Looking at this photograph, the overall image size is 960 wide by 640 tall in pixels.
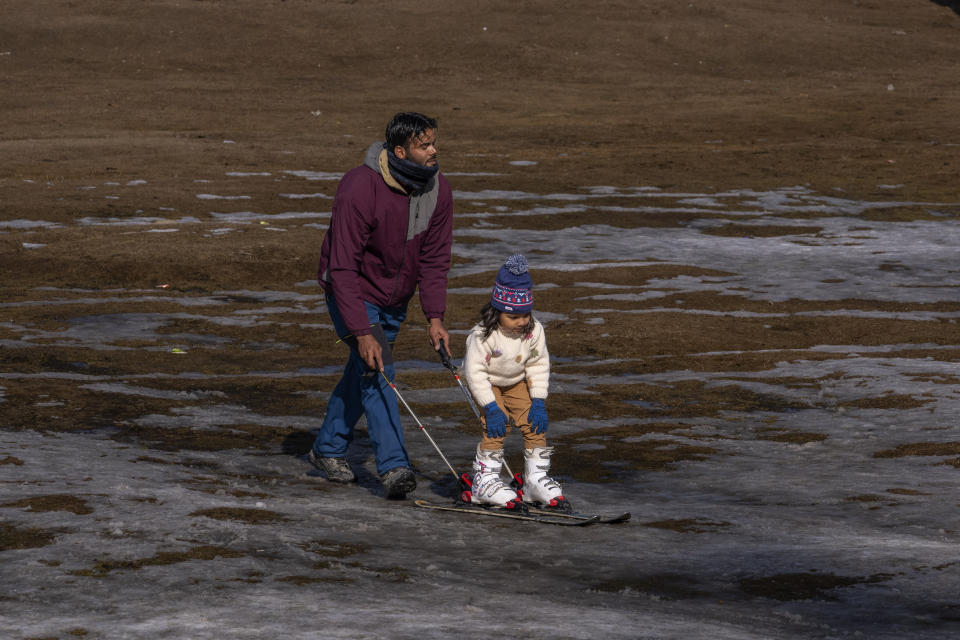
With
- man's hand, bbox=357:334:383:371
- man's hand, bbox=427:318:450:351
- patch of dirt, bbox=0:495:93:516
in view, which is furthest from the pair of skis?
patch of dirt, bbox=0:495:93:516

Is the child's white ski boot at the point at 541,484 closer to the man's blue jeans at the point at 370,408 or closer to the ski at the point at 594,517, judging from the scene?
the ski at the point at 594,517

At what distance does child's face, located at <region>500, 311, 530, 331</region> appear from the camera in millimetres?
7480

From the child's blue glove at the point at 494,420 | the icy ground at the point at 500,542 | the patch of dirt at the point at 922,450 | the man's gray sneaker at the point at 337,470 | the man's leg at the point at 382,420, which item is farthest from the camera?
the patch of dirt at the point at 922,450

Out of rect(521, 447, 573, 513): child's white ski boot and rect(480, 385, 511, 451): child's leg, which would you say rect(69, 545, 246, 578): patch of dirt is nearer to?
rect(480, 385, 511, 451): child's leg

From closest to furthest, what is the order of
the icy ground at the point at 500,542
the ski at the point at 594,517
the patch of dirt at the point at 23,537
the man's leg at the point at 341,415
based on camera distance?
1. the icy ground at the point at 500,542
2. the patch of dirt at the point at 23,537
3. the ski at the point at 594,517
4. the man's leg at the point at 341,415

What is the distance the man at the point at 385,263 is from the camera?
7.69 m

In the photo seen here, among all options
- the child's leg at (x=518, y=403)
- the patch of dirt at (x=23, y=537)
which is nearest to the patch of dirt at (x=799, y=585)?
the child's leg at (x=518, y=403)

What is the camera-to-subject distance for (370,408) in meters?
7.98

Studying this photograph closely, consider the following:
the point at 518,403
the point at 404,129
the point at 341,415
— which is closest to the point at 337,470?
the point at 341,415

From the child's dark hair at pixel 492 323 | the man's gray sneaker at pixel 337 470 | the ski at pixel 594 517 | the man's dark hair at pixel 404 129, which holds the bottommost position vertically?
the man's gray sneaker at pixel 337 470

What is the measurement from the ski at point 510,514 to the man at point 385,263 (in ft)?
0.93

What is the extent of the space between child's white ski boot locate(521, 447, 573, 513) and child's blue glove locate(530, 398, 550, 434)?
14 centimetres

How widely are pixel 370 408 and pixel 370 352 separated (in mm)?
485

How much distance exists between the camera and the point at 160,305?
51.5ft
